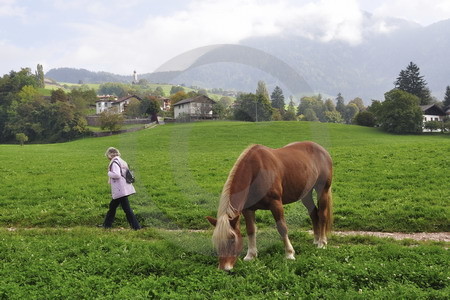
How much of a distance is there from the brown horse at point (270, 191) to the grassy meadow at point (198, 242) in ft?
2.00

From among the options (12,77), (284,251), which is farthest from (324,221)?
(12,77)

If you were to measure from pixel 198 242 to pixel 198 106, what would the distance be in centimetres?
1008

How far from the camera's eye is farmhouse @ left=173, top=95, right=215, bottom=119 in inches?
669

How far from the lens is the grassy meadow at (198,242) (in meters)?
6.79

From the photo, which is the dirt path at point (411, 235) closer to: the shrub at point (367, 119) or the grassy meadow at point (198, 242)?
the grassy meadow at point (198, 242)

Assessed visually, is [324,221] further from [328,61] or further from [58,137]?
[58,137]

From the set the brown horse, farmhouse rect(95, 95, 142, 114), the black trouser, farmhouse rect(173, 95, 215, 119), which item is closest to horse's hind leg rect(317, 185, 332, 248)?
the brown horse

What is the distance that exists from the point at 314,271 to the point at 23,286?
19.1ft

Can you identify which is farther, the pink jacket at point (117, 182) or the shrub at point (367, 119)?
the shrub at point (367, 119)

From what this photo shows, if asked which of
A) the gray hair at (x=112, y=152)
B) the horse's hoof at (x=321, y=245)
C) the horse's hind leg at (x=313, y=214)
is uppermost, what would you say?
the gray hair at (x=112, y=152)

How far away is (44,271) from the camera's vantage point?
7.60 metres

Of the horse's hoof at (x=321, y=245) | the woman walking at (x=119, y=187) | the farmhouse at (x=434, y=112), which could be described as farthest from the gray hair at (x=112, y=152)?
the farmhouse at (x=434, y=112)

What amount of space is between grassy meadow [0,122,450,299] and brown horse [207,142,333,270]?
23.9 inches

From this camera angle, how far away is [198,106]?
1847 centimetres
